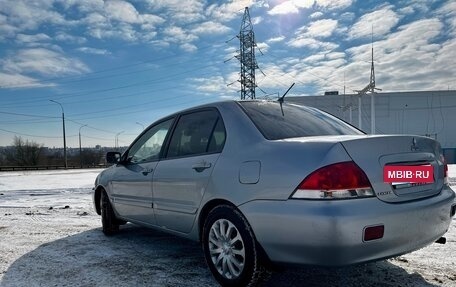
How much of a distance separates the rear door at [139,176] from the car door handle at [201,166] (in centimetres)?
90

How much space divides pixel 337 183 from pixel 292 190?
1.04ft

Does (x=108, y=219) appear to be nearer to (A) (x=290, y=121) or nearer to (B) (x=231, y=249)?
(B) (x=231, y=249)

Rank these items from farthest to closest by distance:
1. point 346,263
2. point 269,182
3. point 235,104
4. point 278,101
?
point 278,101 < point 235,104 < point 269,182 < point 346,263

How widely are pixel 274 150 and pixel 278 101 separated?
1.28 metres

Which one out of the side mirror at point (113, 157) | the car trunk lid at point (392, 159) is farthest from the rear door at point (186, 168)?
the side mirror at point (113, 157)

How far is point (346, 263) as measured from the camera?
262 cm

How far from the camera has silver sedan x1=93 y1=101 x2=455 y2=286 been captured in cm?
262

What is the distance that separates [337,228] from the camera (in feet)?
8.30

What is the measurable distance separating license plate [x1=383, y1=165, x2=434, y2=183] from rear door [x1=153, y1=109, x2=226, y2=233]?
142cm

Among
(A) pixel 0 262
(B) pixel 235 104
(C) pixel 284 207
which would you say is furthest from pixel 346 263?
(A) pixel 0 262

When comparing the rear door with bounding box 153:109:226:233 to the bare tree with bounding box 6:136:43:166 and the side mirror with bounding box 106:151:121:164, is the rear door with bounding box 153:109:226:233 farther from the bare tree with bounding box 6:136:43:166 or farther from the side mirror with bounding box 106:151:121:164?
the bare tree with bounding box 6:136:43:166

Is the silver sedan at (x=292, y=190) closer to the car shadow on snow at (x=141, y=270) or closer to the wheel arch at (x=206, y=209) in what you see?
the wheel arch at (x=206, y=209)

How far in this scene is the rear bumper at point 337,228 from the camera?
101 inches

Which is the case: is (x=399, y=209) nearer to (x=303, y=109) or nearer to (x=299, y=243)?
(x=299, y=243)
